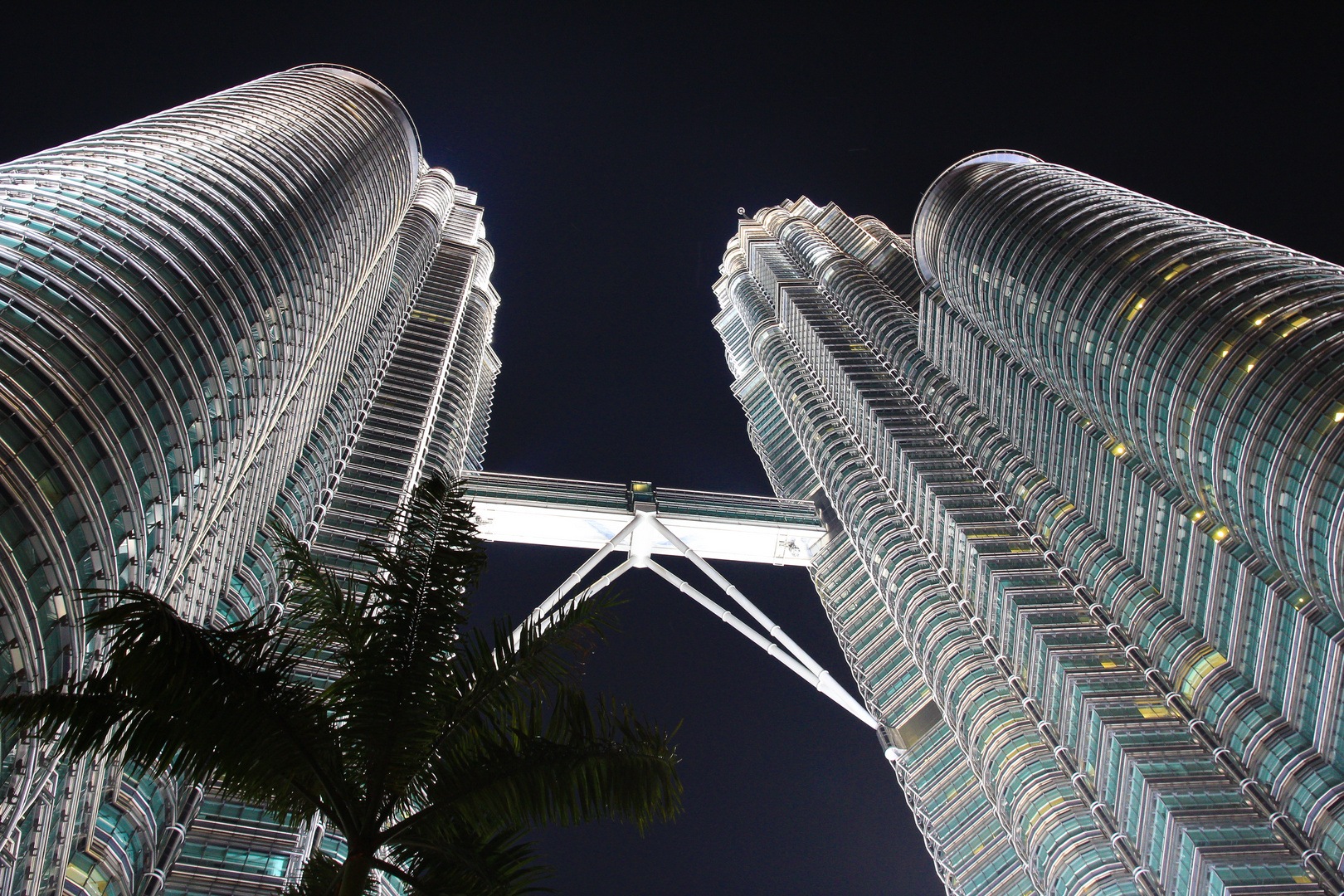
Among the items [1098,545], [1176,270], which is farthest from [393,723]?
[1098,545]

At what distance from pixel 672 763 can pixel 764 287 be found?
120154 mm

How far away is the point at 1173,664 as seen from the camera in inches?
2302

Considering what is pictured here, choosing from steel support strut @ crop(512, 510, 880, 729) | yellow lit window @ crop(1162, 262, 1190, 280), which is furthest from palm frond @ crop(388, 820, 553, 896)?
steel support strut @ crop(512, 510, 880, 729)

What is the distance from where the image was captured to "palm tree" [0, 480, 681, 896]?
1334 centimetres

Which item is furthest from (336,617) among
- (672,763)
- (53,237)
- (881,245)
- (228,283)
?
(881,245)

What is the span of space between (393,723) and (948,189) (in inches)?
3057

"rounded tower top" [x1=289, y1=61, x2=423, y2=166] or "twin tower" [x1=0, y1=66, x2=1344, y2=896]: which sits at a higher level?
"rounded tower top" [x1=289, y1=61, x2=423, y2=166]

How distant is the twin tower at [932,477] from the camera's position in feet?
108

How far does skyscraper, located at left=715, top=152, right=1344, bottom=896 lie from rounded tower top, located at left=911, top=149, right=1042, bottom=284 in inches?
13.8

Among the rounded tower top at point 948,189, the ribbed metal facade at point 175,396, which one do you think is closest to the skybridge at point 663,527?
the ribbed metal facade at point 175,396

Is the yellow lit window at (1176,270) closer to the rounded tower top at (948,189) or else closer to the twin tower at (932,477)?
the twin tower at (932,477)

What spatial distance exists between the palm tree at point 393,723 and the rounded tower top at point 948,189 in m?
71.8

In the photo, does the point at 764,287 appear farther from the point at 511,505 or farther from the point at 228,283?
the point at 228,283

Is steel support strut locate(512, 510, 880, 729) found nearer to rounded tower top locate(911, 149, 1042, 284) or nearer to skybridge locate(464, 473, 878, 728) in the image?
skybridge locate(464, 473, 878, 728)
